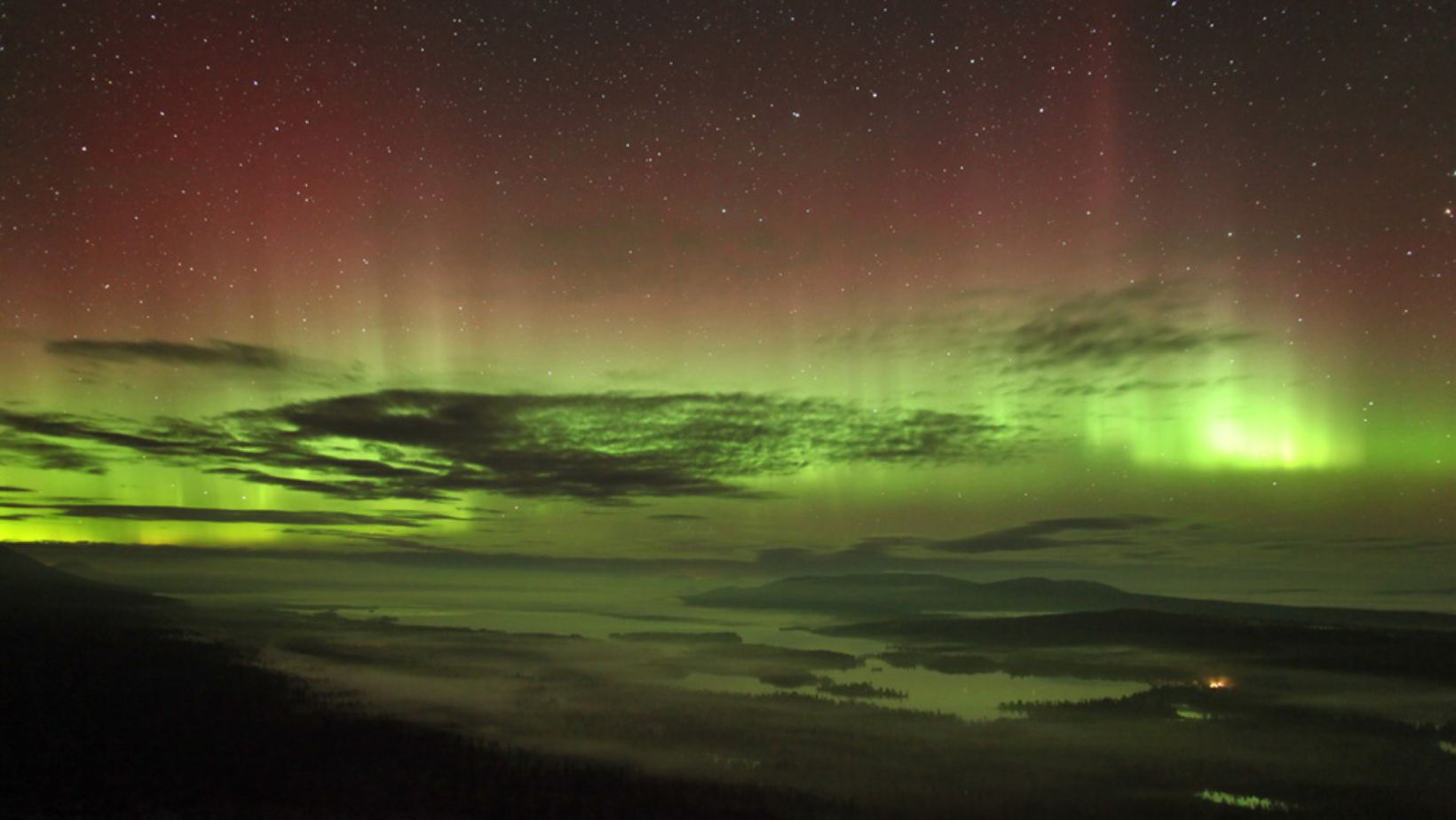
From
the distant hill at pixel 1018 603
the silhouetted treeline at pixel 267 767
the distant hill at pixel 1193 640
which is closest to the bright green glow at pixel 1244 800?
the silhouetted treeline at pixel 267 767

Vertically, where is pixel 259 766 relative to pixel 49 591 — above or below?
above

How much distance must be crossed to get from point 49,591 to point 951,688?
4939 inches

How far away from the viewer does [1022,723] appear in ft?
121

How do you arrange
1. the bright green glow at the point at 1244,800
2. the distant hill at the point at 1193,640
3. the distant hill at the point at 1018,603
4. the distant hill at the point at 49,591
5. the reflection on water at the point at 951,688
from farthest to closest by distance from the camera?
1. the distant hill at the point at 1018,603
2. the distant hill at the point at 49,591
3. the distant hill at the point at 1193,640
4. the reflection on water at the point at 951,688
5. the bright green glow at the point at 1244,800

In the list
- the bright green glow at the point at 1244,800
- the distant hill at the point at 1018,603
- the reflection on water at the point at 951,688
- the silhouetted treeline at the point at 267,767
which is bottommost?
the distant hill at the point at 1018,603

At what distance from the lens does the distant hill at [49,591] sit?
93188mm

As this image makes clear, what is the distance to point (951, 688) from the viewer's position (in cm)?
4862

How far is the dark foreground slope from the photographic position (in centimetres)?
1845

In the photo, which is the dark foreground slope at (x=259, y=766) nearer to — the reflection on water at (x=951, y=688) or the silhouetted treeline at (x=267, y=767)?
the silhouetted treeline at (x=267, y=767)

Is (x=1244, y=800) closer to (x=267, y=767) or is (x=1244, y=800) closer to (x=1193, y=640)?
(x=267, y=767)

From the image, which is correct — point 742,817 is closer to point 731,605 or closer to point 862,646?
point 862,646

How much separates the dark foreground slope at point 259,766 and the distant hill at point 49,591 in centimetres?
7147

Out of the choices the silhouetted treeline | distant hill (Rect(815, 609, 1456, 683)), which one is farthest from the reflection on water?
the silhouetted treeline

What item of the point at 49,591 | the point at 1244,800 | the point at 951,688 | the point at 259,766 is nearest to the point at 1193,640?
the point at 951,688
